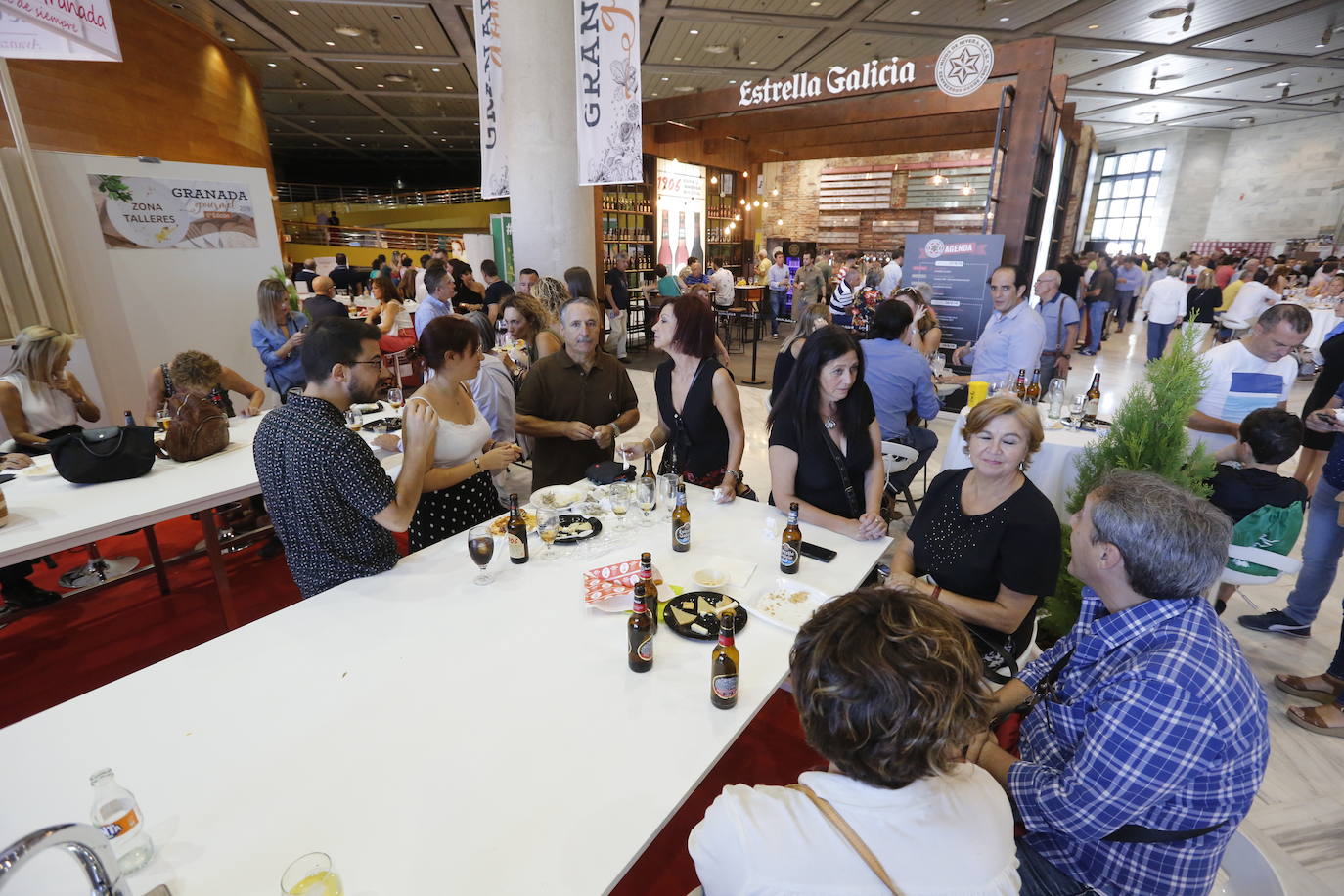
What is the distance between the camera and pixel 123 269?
5.78 m

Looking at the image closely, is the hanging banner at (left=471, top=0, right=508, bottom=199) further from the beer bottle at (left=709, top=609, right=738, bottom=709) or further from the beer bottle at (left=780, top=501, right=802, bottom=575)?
the beer bottle at (left=709, top=609, right=738, bottom=709)

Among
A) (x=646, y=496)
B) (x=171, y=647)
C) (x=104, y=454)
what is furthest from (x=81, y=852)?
(x=171, y=647)

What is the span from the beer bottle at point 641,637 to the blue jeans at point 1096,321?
1213cm

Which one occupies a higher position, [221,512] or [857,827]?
[857,827]

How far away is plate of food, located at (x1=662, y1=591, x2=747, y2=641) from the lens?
6.08ft

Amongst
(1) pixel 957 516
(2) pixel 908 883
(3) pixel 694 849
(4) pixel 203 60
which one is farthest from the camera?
(4) pixel 203 60

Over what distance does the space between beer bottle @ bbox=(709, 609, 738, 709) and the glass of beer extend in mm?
864

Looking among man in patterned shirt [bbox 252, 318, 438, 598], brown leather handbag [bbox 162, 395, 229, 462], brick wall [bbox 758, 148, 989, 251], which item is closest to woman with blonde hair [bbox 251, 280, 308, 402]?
brown leather handbag [bbox 162, 395, 229, 462]

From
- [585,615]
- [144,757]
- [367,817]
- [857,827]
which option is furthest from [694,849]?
[144,757]

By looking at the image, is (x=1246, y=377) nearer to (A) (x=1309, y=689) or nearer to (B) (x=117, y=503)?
(A) (x=1309, y=689)

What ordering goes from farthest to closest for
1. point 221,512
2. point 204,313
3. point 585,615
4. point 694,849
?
1. point 204,313
2. point 221,512
3. point 585,615
4. point 694,849

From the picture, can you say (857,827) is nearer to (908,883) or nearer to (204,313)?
(908,883)

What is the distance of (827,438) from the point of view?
8.84ft

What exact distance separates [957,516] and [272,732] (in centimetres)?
222
